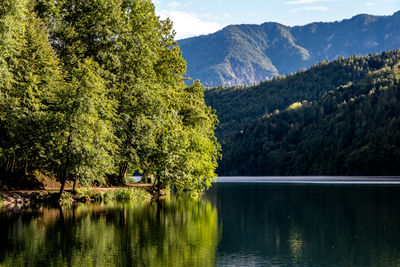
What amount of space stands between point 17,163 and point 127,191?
37.2 ft

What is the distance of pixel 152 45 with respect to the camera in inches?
2269

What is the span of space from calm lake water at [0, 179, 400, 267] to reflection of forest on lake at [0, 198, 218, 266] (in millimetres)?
38

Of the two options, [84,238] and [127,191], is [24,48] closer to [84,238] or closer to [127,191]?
[127,191]

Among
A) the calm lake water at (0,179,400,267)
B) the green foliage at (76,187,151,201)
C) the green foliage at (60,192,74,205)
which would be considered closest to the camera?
the calm lake water at (0,179,400,267)

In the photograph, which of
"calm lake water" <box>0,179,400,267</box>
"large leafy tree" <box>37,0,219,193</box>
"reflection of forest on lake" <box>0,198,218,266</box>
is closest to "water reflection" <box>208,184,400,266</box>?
"calm lake water" <box>0,179,400,267</box>

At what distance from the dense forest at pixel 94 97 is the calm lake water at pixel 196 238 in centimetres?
649

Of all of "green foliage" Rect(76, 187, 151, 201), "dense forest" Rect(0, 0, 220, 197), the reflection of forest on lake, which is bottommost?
the reflection of forest on lake

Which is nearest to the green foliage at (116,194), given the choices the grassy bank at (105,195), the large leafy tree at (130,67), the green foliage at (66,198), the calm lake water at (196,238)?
the grassy bank at (105,195)

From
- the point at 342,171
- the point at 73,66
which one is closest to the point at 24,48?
the point at 73,66

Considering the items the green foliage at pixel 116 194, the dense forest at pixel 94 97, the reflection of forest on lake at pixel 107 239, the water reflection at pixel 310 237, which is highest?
the dense forest at pixel 94 97

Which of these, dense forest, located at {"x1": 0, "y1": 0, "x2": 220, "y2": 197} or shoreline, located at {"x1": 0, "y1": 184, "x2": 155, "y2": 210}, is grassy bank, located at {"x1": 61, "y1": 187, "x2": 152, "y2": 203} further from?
dense forest, located at {"x1": 0, "y1": 0, "x2": 220, "y2": 197}

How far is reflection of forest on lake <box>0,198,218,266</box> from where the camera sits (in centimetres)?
2016

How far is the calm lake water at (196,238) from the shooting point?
20.5m

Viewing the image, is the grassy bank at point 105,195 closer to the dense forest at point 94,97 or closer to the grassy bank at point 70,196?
the grassy bank at point 70,196
